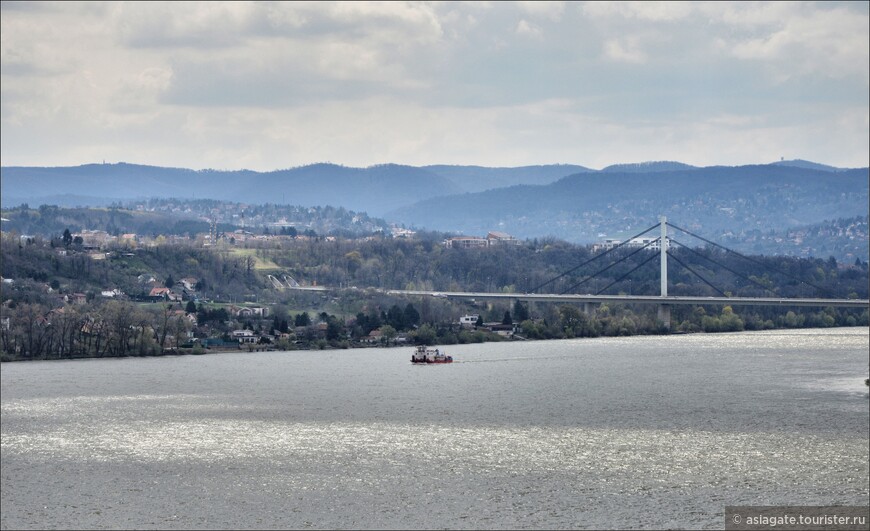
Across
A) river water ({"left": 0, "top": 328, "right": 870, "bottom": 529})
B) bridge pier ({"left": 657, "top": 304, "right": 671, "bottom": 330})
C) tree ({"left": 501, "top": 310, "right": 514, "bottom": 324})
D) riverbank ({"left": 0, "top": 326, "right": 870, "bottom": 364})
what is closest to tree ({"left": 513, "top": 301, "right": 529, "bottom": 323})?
tree ({"left": 501, "top": 310, "right": 514, "bottom": 324})

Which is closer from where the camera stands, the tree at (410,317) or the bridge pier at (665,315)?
the tree at (410,317)

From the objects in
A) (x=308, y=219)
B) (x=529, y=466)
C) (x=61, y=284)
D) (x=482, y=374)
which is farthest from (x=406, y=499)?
(x=308, y=219)

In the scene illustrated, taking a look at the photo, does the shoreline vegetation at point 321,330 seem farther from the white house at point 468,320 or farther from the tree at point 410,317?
the white house at point 468,320

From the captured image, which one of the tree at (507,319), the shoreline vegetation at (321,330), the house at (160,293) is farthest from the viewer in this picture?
the house at (160,293)

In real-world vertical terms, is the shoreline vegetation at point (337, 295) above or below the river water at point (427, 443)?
above

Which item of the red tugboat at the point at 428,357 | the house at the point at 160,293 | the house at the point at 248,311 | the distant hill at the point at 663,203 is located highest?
the distant hill at the point at 663,203

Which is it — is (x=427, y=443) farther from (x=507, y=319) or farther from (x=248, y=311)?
(x=248, y=311)

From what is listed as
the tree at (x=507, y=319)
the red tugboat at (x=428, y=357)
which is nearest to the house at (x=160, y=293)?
the tree at (x=507, y=319)
